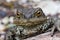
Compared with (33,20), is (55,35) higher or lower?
lower

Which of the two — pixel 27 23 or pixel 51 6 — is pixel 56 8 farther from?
pixel 27 23

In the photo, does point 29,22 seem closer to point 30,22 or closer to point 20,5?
point 30,22

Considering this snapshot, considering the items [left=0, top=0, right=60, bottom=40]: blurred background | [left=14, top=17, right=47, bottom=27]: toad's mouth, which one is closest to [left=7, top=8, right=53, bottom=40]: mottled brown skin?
[left=14, top=17, right=47, bottom=27]: toad's mouth

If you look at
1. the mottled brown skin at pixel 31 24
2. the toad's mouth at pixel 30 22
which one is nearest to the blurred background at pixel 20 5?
the mottled brown skin at pixel 31 24

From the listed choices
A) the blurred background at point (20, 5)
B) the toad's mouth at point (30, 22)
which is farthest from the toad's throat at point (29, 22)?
the blurred background at point (20, 5)

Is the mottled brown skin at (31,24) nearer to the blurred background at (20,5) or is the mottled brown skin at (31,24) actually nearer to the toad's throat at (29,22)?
the toad's throat at (29,22)

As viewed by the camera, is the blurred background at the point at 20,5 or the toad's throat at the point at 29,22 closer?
the toad's throat at the point at 29,22

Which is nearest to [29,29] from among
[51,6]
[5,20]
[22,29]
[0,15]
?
[22,29]

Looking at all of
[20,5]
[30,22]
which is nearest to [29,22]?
[30,22]
